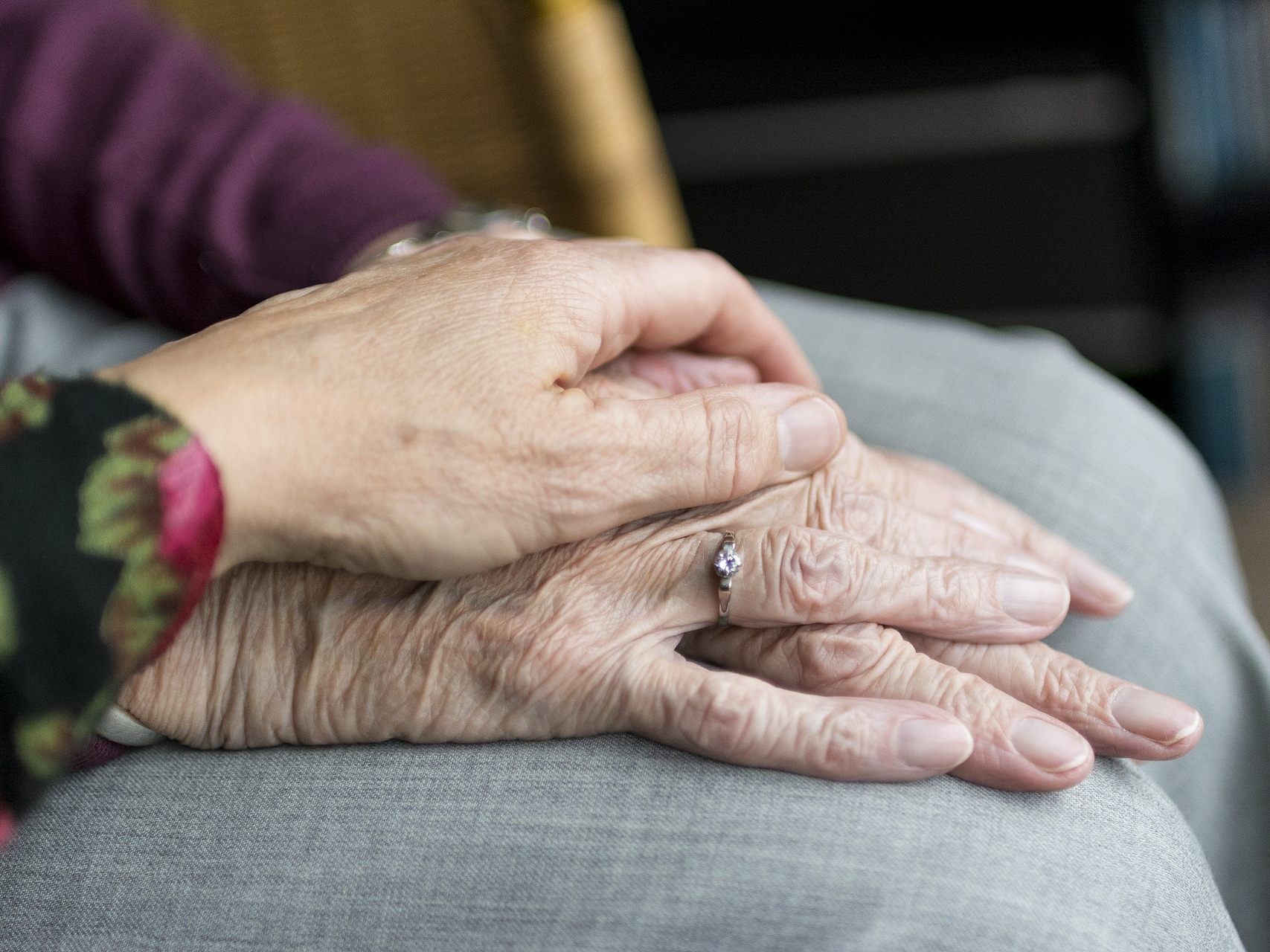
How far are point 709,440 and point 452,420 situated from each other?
0.15 meters

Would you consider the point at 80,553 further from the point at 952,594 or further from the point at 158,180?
the point at 158,180

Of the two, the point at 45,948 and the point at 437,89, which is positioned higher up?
the point at 437,89

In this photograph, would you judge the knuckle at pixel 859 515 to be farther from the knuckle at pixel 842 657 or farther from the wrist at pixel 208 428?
the wrist at pixel 208 428

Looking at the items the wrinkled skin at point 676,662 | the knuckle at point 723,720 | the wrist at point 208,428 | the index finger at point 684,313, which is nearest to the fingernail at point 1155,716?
the wrinkled skin at point 676,662

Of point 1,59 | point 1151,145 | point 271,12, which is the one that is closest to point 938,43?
point 1151,145

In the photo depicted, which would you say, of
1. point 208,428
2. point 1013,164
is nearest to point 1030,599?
point 208,428

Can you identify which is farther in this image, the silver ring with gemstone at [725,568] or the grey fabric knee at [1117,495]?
the grey fabric knee at [1117,495]

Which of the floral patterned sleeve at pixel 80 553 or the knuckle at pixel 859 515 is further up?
the floral patterned sleeve at pixel 80 553

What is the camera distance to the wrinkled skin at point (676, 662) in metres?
0.58

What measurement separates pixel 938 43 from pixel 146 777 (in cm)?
192

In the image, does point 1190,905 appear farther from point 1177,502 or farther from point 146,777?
point 146,777

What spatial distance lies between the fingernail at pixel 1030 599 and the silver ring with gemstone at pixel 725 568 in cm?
17

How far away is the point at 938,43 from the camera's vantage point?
2070 mm

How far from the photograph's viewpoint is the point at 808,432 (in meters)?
0.68
